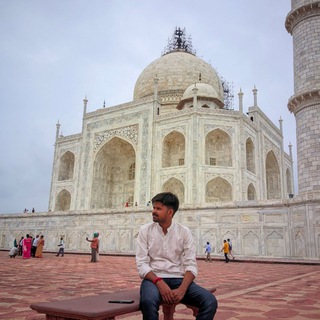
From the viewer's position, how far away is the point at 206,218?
44.1 feet

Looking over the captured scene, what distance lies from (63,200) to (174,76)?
1333cm

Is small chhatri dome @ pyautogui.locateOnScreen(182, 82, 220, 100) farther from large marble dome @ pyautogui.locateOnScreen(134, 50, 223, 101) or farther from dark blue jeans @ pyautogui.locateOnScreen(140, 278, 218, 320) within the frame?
dark blue jeans @ pyautogui.locateOnScreen(140, 278, 218, 320)

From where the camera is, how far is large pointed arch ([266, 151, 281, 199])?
2634 cm

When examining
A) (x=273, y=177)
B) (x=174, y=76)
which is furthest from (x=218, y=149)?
(x=174, y=76)

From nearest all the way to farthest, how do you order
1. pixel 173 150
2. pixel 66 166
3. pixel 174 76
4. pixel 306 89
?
pixel 306 89
pixel 173 150
pixel 66 166
pixel 174 76

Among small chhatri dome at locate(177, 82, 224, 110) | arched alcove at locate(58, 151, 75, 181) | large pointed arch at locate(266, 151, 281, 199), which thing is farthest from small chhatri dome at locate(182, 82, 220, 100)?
arched alcove at locate(58, 151, 75, 181)

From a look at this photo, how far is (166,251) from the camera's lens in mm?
2332

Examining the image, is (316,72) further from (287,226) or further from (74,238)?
(74,238)

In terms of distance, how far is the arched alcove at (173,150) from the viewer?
74.5 ft

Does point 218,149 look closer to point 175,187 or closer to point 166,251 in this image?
point 175,187

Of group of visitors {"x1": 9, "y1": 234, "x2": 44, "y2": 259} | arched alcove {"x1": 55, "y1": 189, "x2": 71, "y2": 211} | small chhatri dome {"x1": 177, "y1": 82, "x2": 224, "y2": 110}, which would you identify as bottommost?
group of visitors {"x1": 9, "y1": 234, "x2": 44, "y2": 259}

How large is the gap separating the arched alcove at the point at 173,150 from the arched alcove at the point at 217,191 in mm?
2759

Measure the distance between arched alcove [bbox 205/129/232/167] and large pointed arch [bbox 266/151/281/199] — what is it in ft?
18.7

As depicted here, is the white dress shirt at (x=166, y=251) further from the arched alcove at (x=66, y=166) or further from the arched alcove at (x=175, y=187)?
the arched alcove at (x=66, y=166)
